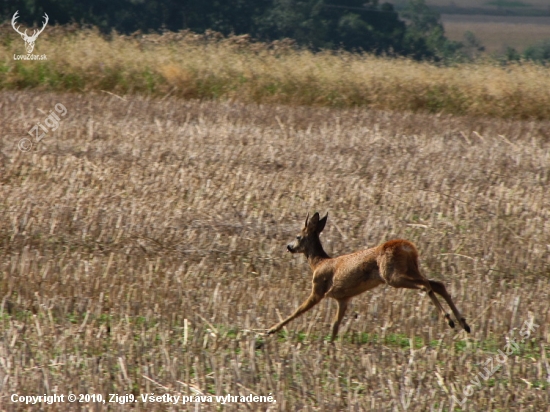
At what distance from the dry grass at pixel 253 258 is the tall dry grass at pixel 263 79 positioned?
11.2ft

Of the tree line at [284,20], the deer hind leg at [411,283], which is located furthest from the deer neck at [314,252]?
the tree line at [284,20]

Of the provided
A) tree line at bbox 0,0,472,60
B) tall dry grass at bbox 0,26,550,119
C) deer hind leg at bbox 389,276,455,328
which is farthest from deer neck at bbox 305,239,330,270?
tree line at bbox 0,0,472,60

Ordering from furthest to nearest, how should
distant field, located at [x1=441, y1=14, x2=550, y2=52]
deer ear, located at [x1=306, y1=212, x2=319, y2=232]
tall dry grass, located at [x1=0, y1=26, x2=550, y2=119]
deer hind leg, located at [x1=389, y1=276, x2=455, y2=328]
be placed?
distant field, located at [x1=441, y1=14, x2=550, y2=52], tall dry grass, located at [x1=0, y1=26, x2=550, y2=119], deer ear, located at [x1=306, y1=212, x2=319, y2=232], deer hind leg, located at [x1=389, y1=276, x2=455, y2=328]

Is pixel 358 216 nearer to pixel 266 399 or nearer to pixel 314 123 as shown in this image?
pixel 266 399

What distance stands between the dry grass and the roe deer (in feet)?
0.64

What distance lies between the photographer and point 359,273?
5.04 metres

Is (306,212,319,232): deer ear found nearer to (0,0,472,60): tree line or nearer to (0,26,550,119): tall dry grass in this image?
(0,26,550,119): tall dry grass

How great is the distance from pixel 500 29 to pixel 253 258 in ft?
229

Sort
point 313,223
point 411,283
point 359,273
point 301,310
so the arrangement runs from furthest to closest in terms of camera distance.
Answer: point 313,223
point 301,310
point 359,273
point 411,283

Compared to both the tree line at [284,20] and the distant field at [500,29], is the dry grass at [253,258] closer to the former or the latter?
the tree line at [284,20]

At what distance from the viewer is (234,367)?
4355 mm

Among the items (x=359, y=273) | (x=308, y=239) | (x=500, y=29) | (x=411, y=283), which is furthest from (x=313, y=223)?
(x=500, y=29)

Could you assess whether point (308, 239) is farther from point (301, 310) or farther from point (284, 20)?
point (284, 20)

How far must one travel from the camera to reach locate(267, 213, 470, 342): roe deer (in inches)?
191
